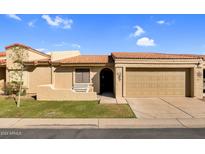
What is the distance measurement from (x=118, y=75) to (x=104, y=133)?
359 inches

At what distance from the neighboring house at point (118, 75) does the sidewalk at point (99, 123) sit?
5912 millimetres

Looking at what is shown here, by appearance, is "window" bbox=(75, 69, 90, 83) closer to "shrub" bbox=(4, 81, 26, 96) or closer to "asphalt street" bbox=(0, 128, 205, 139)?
"shrub" bbox=(4, 81, 26, 96)

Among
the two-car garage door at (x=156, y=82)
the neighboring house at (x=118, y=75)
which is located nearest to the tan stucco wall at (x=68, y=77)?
the neighboring house at (x=118, y=75)

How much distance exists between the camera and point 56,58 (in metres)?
19.8

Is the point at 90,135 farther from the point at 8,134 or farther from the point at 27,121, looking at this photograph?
the point at 27,121

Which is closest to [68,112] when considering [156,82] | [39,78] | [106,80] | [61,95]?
[61,95]

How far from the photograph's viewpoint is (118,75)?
16156 mm

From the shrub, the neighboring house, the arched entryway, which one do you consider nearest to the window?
the neighboring house

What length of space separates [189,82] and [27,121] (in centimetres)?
1320

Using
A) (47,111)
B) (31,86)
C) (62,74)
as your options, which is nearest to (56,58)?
(62,74)

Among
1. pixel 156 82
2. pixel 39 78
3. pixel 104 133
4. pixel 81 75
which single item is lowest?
pixel 104 133

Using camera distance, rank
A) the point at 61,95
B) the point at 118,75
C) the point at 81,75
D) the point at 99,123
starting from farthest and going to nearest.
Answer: the point at 81,75, the point at 118,75, the point at 61,95, the point at 99,123

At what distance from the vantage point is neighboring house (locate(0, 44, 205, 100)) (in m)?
16.1

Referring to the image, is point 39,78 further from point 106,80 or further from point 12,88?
point 106,80
